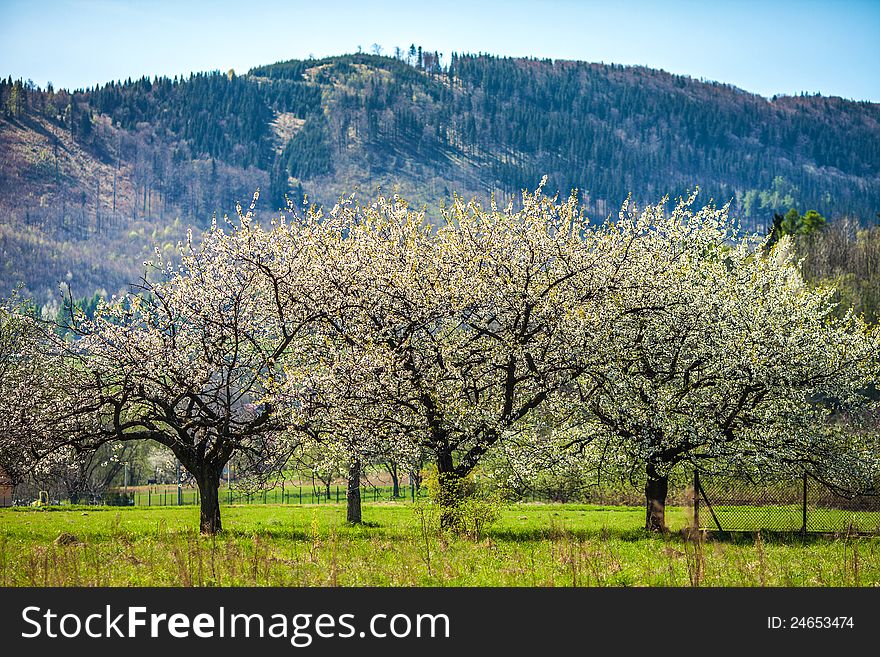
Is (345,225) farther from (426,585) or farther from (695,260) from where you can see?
(426,585)

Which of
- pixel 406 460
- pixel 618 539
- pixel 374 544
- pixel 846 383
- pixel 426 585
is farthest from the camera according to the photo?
pixel 846 383

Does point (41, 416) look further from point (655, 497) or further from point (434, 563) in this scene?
point (655, 497)

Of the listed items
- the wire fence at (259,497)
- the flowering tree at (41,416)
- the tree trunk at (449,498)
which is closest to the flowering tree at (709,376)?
the tree trunk at (449,498)

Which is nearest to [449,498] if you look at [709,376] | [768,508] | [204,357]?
[204,357]

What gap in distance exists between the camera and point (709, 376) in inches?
968

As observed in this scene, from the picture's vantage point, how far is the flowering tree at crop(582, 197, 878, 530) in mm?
23625

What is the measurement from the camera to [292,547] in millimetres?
18953

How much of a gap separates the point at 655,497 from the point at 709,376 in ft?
13.0

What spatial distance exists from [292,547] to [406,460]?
16.7 ft

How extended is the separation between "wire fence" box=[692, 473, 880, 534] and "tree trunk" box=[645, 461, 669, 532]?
3.35 feet

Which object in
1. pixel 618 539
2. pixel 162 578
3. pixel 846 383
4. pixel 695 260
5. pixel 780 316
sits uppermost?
pixel 695 260

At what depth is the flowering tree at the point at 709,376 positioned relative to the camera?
23.6 m

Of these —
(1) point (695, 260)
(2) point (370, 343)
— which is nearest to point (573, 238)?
(1) point (695, 260)

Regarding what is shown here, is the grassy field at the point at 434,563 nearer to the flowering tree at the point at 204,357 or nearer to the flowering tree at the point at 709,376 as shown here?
the flowering tree at the point at 204,357
